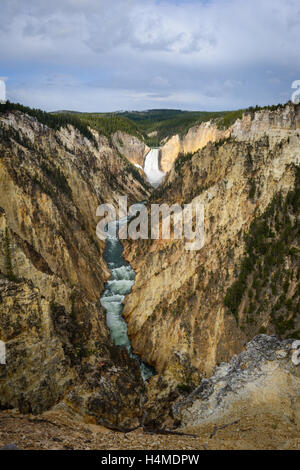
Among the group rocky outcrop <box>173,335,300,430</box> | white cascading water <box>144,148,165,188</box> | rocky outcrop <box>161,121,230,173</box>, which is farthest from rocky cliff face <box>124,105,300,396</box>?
white cascading water <box>144,148,165,188</box>

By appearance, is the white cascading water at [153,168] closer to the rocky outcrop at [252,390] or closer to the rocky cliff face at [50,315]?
the rocky cliff face at [50,315]

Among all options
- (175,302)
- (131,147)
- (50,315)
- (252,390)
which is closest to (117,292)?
(175,302)

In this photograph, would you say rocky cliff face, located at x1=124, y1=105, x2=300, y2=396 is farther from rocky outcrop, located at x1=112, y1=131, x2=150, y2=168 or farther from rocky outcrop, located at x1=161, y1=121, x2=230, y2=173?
rocky outcrop, located at x1=112, y1=131, x2=150, y2=168

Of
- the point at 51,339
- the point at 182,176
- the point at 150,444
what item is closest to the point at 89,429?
the point at 150,444

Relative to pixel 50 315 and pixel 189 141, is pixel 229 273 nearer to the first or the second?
pixel 50 315

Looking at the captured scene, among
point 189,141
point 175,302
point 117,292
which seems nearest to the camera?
point 175,302
